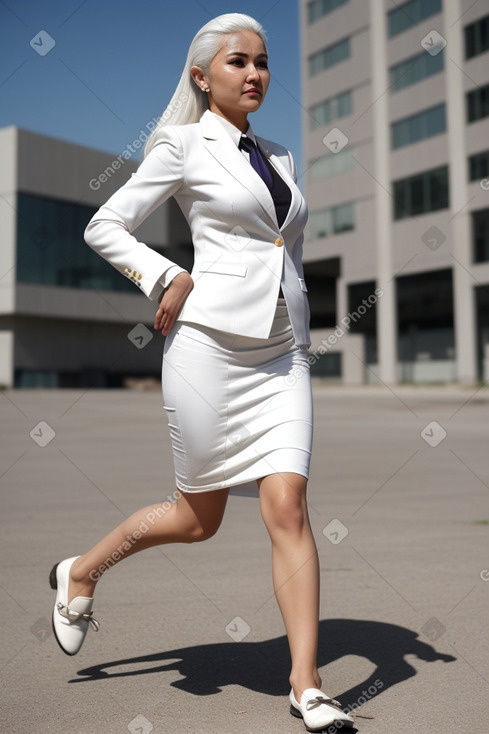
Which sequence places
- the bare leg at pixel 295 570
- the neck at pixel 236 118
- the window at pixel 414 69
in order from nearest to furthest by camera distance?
the bare leg at pixel 295 570
the neck at pixel 236 118
the window at pixel 414 69

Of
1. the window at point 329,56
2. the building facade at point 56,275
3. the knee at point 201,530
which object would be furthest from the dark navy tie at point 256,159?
the window at point 329,56

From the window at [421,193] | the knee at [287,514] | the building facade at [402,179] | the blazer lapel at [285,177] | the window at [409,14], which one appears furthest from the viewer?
the window at [421,193]

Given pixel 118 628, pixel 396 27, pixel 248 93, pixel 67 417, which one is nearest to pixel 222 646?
pixel 118 628

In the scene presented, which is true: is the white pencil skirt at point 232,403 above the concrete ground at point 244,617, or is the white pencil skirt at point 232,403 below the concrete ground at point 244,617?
above

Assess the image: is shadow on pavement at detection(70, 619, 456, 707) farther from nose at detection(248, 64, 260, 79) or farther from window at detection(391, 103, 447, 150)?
window at detection(391, 103, 447, 150)

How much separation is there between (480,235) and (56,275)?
20625 mm

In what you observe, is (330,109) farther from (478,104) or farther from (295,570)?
(295,570)

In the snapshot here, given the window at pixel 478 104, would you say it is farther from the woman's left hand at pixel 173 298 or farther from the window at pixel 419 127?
the woman's left hand at pixel 173 298

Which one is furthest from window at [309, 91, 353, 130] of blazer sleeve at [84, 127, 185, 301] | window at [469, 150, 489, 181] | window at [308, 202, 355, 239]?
blazer sleeve at [84, 127, 185, 301]

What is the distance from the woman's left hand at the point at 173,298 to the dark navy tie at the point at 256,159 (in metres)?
0.45

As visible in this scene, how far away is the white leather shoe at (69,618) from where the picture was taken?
3.27 metres

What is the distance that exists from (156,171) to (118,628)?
78.3 inches

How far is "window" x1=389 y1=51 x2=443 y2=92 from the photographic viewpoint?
45.4 meters

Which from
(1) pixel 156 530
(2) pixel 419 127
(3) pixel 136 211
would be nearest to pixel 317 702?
(1) pixel 156 530
